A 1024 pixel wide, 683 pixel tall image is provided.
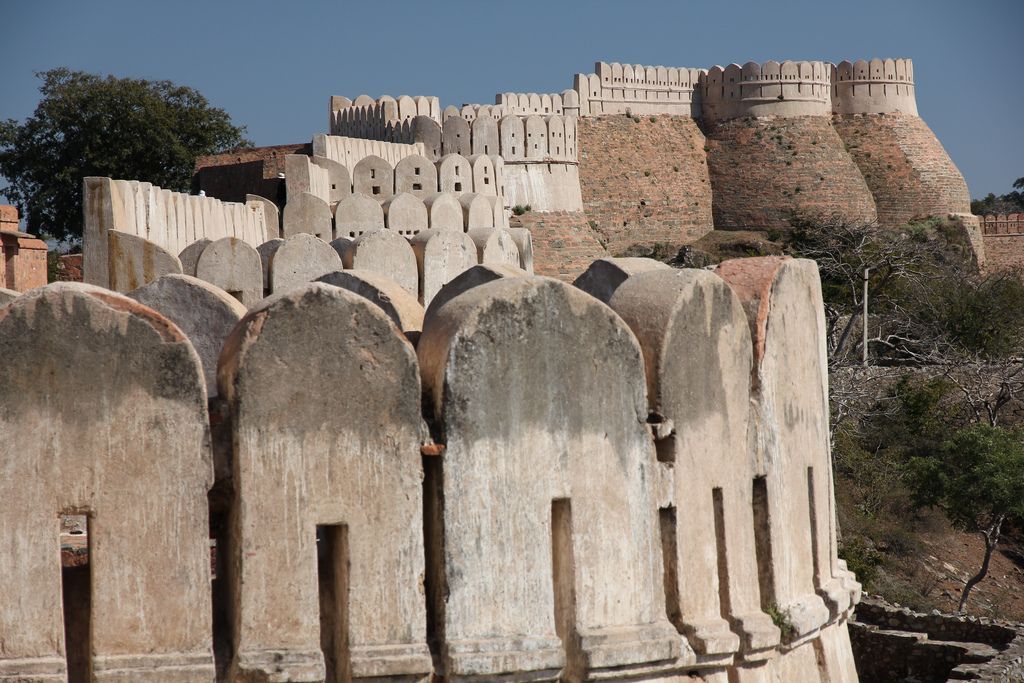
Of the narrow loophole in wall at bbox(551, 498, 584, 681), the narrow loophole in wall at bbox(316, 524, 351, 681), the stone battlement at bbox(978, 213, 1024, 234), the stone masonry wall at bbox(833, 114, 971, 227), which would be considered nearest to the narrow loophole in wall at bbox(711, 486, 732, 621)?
the narrow loophole in wall at bbox(551, 498, 584, 681)

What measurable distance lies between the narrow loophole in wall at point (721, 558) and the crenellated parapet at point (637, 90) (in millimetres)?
46761

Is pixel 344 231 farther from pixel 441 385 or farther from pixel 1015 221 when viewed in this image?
pixel 1015 221

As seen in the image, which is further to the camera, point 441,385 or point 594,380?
point 594,380

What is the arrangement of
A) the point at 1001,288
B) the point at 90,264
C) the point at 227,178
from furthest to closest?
the point at 1001,288 → the point at 227,178 → the point at 90,264

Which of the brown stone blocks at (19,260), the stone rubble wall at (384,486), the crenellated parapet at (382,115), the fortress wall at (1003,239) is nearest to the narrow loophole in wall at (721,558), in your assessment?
the stone rubble wall at (384,486)

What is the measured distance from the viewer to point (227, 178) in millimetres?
27422

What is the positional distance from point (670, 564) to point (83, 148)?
37.4 m

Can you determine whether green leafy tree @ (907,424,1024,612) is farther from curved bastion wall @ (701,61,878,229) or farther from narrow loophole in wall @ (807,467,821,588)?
curved bastion wall @ (701,61,878,229)

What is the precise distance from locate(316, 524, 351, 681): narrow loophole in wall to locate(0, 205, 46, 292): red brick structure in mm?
9042

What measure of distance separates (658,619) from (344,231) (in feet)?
33.9

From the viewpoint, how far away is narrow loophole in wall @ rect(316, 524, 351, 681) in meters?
4.65

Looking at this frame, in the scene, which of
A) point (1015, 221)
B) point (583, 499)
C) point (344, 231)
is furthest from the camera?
point (1015, 221)

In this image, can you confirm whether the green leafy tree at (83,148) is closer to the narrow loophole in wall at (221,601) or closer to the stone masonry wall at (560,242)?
the stone masonry wall at (560,242)

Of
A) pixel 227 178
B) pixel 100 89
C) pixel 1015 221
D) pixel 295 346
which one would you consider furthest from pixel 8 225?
pixel 1015 221
